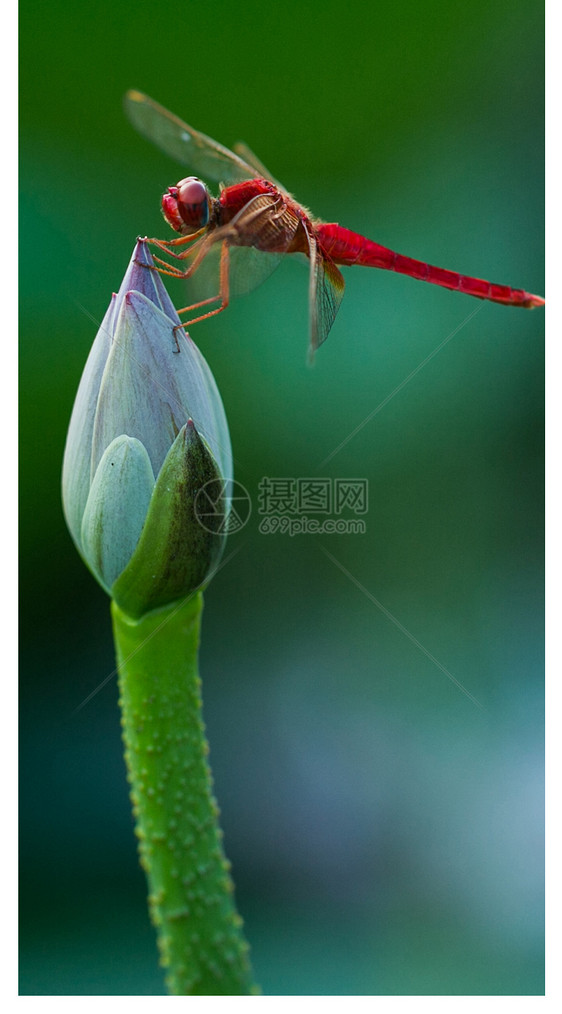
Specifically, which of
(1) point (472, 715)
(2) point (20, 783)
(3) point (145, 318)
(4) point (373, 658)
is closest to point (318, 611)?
(4) point (373, 658)

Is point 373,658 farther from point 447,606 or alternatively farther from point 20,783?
point 20,783

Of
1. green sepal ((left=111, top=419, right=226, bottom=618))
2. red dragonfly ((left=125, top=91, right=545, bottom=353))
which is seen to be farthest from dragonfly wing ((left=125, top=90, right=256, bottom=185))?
green sepal ((left=111, top=419, right=226, bottom=618))

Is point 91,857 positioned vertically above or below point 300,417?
below

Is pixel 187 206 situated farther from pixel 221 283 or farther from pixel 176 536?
pixel 176 536

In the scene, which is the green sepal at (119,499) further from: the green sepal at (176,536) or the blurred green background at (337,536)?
the blurred green background at (337,536)

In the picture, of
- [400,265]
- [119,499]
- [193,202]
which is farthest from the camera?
[400,265]

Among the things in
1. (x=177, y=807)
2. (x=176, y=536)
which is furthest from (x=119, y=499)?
(x=177, y=807)

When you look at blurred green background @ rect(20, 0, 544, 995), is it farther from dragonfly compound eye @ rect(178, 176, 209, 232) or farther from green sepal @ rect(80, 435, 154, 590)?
green sepal @ rect(80, 435, 154, 590)

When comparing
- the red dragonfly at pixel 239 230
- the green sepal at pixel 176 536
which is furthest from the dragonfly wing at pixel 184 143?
the green sepal at pixel 176 536

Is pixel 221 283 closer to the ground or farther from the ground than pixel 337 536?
farther from the ground
